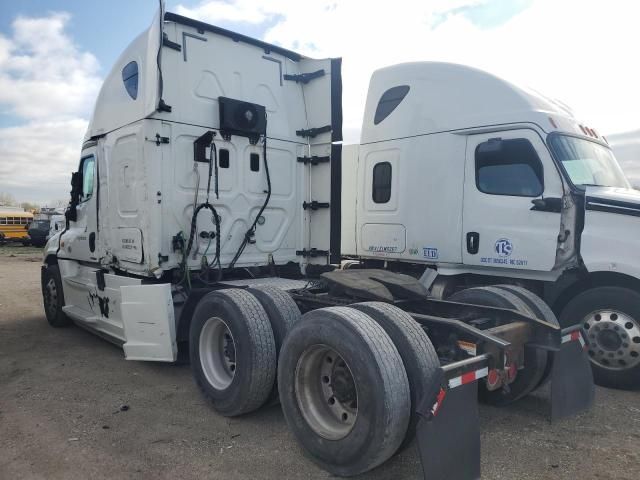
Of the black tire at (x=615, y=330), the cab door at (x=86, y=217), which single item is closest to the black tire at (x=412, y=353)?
the black tire at (x=615, y=330)

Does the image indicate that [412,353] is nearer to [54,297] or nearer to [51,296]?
[54,297]

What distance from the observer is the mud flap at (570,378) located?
3.79 m

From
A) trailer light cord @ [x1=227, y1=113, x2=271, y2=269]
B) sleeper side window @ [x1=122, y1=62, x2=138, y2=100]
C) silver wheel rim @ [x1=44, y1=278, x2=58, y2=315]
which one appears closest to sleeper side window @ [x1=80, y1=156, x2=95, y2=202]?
sleeper side window @ [x1=122, y1=62, x2=138, y2=100]

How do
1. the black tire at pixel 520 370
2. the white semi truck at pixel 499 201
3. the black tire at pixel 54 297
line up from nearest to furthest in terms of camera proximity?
the black tire at pixel 520 370 < the white semi truck at pixel 499 201 < the black tire at pixel 54 297

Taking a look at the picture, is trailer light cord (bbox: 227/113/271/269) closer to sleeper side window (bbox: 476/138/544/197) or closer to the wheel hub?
sleeper side window (bbox: 476/138/544/197)

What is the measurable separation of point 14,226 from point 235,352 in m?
30.6

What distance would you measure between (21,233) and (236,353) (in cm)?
3054

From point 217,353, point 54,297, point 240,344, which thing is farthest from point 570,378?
point 54,297

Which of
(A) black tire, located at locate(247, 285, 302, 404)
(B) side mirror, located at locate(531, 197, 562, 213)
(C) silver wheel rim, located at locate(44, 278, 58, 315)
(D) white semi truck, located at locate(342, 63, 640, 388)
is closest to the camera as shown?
(A) black tire, located at locate(247, 285, 302, 404)

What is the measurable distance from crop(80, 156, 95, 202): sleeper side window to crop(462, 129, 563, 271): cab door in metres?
4.76

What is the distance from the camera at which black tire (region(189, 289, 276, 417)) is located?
4.00 meters

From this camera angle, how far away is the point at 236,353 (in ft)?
13.6

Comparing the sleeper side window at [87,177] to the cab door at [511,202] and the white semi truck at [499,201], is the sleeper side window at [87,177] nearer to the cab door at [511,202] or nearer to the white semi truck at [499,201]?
the white semi truck at [499,201]

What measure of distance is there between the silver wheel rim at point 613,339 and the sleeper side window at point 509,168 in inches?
55.8
